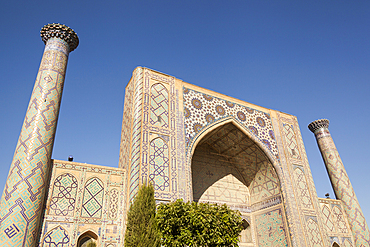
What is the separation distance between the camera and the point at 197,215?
5.31 m

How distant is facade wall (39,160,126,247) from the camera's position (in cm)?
600

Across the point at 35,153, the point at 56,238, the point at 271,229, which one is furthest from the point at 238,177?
the point at 35,153

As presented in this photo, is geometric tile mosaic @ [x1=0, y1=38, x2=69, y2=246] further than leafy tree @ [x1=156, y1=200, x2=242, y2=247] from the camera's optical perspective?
Yes

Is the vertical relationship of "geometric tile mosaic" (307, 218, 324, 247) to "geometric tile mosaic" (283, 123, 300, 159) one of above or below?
below

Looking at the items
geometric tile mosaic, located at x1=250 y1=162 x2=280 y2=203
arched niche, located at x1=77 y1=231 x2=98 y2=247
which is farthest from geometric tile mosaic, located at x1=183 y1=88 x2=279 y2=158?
arched niche, located at x1=77 y1=231 x2=98 y2=247

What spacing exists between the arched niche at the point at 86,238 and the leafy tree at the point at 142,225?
1420 millimetres

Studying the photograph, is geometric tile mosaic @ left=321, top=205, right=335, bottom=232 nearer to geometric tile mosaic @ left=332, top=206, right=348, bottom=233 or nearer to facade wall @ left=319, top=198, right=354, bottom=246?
facade wall @ left=319, top=198, right=354, bottom=246

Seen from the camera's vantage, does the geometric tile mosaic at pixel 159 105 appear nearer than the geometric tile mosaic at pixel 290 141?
Yes

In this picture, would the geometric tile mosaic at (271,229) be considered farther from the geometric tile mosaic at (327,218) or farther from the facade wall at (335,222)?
the geometric tile mosaic at (327,218)

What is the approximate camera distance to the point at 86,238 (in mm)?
6281

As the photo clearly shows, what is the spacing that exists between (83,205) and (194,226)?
8.85 feet

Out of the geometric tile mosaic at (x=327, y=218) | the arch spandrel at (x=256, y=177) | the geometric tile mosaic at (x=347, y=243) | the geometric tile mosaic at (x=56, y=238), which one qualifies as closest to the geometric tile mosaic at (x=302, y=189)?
the arch spandrel at (x=256, y=177)

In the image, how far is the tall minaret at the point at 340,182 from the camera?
10.0 meters

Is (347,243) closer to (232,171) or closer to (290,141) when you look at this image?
(290,141)
